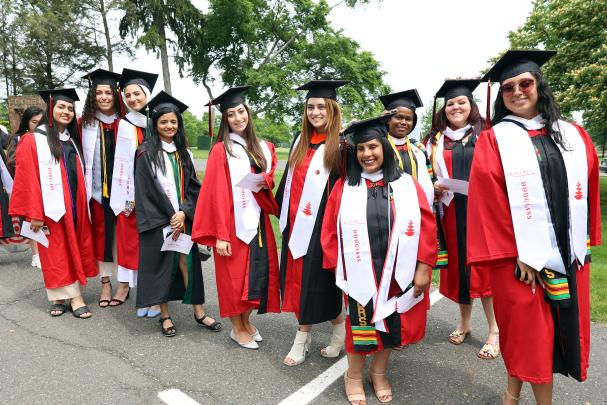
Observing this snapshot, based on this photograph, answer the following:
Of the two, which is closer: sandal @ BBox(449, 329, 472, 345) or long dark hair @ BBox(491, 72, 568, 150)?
long dark hair @ BBox(491, 72, 568, 150)

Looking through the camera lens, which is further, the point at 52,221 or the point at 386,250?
the point at 52,221

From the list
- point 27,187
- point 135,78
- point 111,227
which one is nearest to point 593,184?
point 135,78

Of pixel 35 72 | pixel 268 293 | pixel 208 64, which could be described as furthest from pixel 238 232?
pixel 35 72

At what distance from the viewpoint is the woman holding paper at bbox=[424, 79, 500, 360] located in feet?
10.9

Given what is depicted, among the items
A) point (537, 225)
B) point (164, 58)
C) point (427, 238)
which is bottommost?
point (427, 238)

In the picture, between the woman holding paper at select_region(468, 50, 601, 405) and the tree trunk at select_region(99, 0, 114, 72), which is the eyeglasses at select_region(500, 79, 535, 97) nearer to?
the woman holding paper at select_region(468, 50, 601, 405)

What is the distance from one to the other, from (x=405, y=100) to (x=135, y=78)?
280 centimetres

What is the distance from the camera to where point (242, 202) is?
11.3ft

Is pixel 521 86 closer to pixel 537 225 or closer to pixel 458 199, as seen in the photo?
pixel 537 225

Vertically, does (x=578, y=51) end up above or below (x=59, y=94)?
above

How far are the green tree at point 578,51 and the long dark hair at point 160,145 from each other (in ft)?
34.3

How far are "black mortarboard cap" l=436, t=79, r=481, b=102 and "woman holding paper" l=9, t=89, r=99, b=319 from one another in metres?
3.75

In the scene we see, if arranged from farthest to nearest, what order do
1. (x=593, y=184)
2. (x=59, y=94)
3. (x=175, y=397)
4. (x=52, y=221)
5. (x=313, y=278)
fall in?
(x=59, y=94) → (x=52, y=221) → (x=313, y=278) → (x=175, y=397) → (x=593, y=184)

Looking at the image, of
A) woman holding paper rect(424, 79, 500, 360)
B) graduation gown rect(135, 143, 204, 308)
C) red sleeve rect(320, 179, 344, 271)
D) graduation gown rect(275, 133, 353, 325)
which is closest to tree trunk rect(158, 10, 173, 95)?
graduation gown rect(135, 143, 204, 308)
